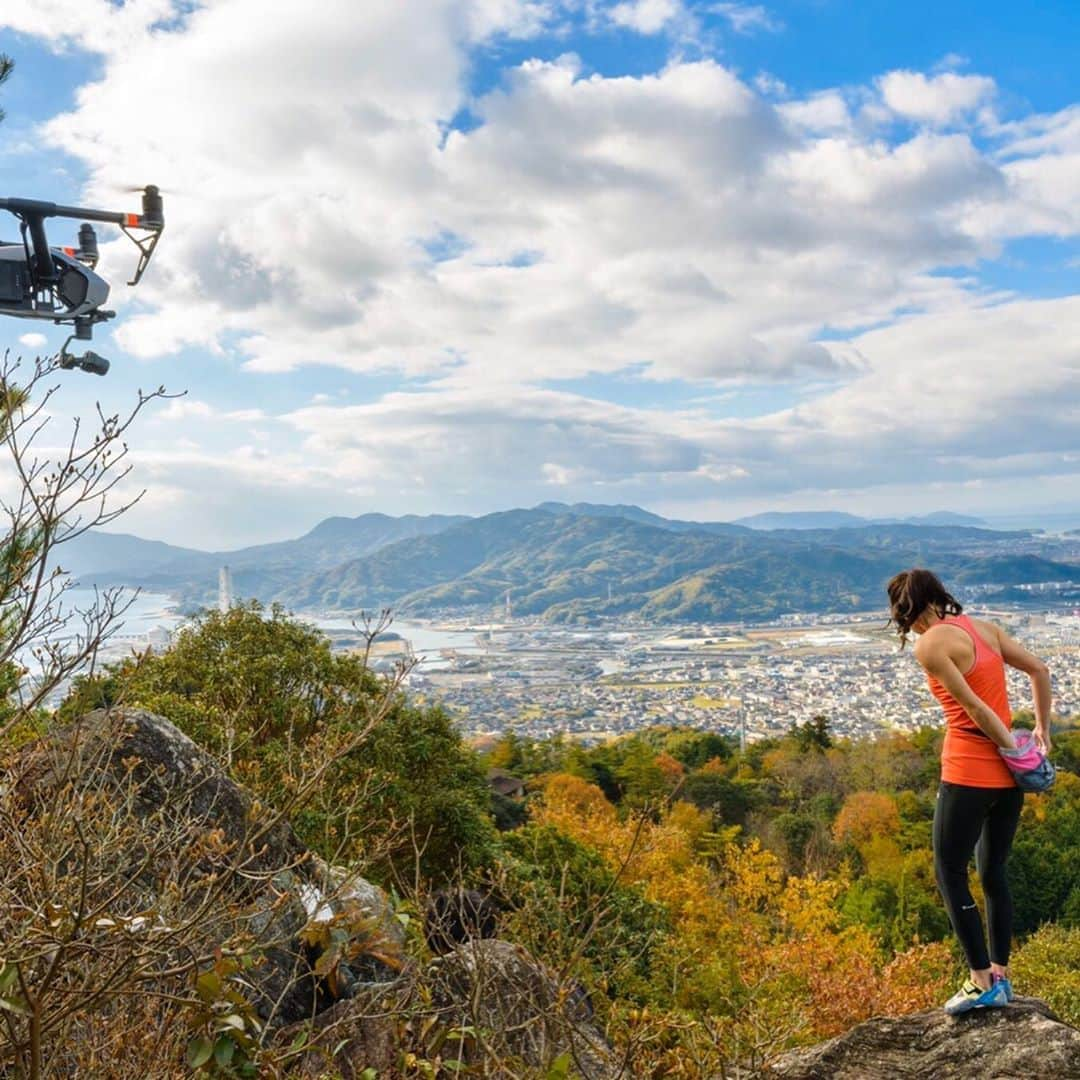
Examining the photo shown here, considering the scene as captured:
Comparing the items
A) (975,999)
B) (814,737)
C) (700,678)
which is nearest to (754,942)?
(975,999)

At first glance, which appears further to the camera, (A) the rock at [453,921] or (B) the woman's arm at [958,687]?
(A) the rock at [453,921]

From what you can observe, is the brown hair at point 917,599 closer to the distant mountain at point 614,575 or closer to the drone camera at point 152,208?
the drone camera at point 152,208

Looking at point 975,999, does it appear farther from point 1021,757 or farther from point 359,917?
point 359,917

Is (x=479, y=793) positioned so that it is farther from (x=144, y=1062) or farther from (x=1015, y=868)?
(x=1015, y=868)

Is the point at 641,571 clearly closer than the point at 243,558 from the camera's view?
No

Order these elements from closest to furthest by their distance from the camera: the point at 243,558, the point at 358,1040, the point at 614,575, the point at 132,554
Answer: the point at 358,1040, the point at 132,554, the point at 243,558, the point at 614,575

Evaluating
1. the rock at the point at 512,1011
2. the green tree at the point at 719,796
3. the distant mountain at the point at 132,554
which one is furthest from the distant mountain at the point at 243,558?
the rock at the point at 512,1011
